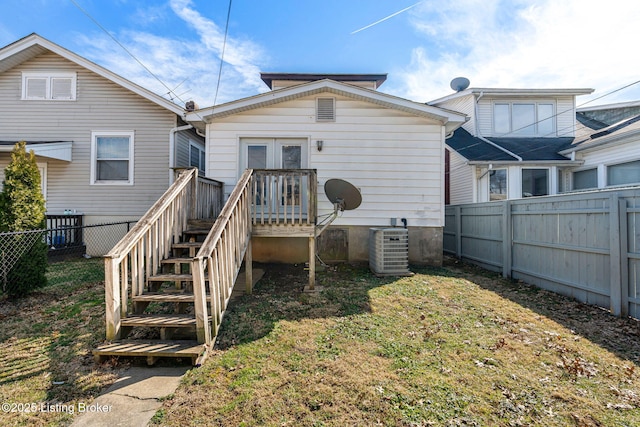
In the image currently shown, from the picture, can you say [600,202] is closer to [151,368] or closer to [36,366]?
[151,368]

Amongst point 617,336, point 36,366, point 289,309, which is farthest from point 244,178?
point 617,336

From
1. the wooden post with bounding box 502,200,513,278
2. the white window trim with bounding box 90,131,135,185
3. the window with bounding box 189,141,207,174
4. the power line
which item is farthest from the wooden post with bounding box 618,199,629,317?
the white window trim with bounding box 90,131,135,185

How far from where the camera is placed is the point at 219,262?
11.1 feet

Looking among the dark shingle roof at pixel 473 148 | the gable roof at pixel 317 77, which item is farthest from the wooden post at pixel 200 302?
the dark shingle roof at pixel 473 148

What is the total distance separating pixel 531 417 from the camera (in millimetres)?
2123

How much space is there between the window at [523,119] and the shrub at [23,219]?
1488cm

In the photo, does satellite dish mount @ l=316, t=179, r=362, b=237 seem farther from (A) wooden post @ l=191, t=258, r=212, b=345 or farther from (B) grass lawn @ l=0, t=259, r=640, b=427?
(A) wooden post @ l=191, t=258, r=212, b=345

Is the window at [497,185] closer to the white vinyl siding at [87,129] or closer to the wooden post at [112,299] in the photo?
the white vinyl siding at [87,129]

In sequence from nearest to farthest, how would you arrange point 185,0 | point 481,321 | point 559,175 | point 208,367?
point 208,367, point 481,321, point 185,0, point 559,175

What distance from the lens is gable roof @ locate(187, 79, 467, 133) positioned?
672cm

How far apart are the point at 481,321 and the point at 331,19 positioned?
647 centimetres

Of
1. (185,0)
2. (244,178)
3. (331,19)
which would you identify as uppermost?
(185,0)

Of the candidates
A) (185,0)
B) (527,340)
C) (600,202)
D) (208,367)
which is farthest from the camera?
(185,0)

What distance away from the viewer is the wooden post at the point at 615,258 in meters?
3.93
